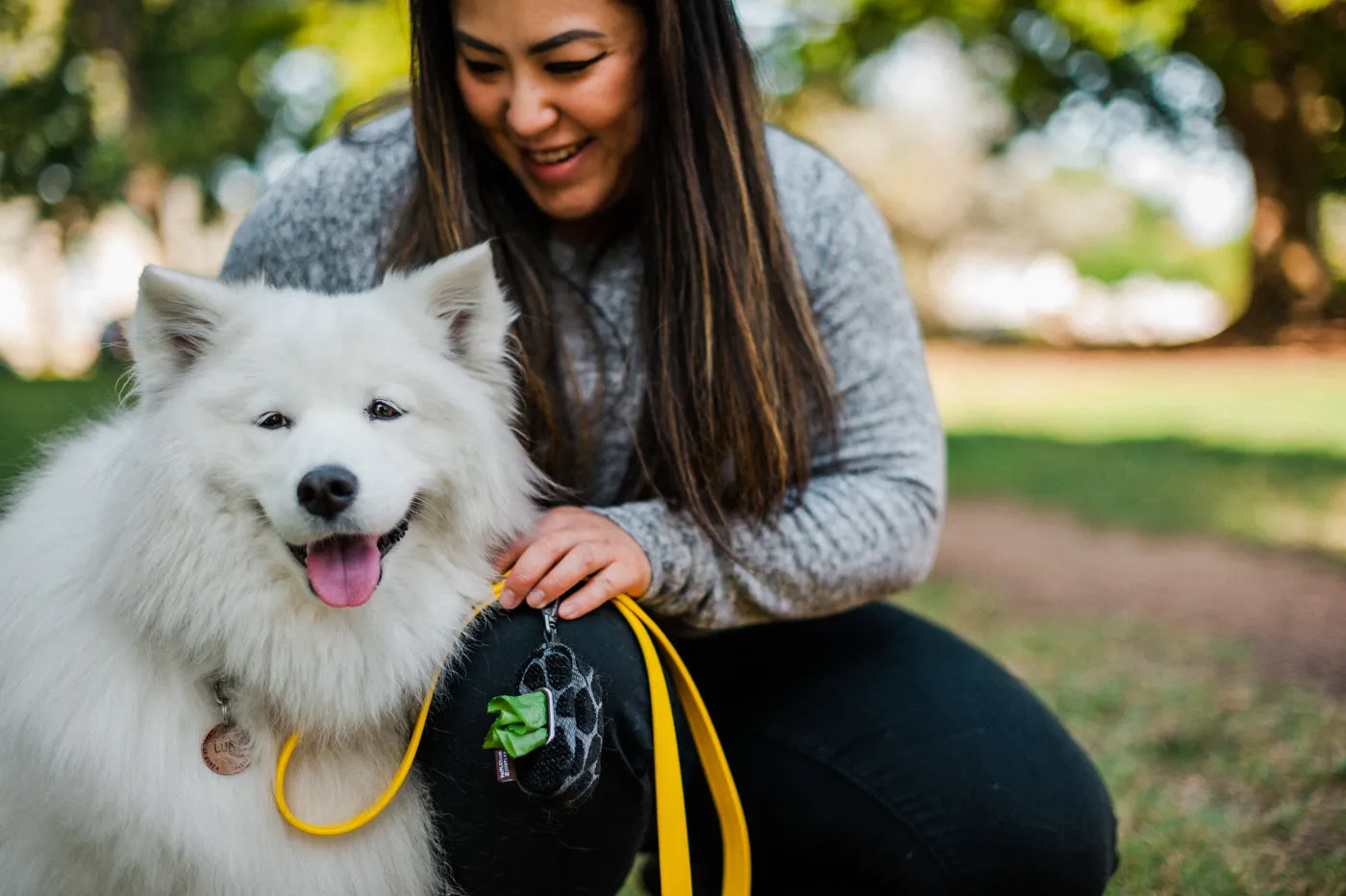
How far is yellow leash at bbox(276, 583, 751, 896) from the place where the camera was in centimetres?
171

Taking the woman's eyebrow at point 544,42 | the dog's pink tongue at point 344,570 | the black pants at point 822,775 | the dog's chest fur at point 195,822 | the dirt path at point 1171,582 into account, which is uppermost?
the woman's eyebrow at point 544,42

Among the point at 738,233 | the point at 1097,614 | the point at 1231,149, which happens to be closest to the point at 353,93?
the point at 1097,614

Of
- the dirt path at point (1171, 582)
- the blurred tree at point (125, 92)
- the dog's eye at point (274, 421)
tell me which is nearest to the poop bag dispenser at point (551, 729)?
the dog's eye at point (274, 421)

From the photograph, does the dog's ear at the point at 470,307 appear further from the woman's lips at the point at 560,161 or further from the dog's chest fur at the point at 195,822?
the dog's chest fur at the point at 195,822

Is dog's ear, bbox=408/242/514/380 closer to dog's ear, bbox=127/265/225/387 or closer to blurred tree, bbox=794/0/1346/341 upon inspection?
dog's ear, bbox=127/265/225/387

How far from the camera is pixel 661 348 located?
6.95ft

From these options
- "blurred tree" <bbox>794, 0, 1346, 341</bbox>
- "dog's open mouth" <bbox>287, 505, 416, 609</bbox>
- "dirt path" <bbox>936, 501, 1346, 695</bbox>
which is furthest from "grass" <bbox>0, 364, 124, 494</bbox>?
"blurred tree" <bbox>794, 0, 1346, 341</bbox>

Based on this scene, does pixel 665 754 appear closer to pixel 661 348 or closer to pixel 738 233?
pixel 661 348

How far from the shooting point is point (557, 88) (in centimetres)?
204

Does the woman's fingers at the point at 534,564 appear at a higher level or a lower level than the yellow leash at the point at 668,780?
higher

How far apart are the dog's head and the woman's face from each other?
421mm

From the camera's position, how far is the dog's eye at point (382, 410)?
1.71m

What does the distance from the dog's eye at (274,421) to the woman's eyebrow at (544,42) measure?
785 millimetres

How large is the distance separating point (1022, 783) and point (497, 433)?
3.77ft
